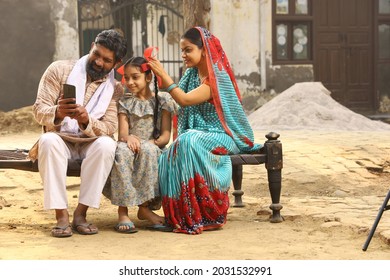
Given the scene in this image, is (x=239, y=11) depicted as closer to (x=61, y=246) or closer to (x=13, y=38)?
(x=13, y=38)

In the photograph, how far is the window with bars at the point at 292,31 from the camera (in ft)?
52.1

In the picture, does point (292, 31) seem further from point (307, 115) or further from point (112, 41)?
point (112, 41)

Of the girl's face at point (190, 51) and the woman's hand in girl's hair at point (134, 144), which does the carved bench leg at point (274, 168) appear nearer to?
the girl's face at point (190, 51)

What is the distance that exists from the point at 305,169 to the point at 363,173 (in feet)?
2.03

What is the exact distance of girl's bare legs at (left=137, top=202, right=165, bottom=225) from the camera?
640 cm

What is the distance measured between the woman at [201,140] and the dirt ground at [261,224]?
0.59 feet

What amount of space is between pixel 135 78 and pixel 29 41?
872 cm

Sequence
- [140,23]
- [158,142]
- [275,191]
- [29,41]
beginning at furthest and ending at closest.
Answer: [140,23], [29,41], [275,191], [158,142]

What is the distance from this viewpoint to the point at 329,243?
581cm

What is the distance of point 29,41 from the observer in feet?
48.4

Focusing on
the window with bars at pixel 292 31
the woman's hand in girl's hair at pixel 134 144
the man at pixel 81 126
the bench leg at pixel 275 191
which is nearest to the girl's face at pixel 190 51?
the man at pixel 81 126

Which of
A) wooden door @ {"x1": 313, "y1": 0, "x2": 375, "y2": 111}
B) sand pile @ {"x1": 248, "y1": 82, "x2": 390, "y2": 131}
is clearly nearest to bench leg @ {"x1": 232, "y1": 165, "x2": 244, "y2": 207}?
sand pile @ {"x1": 248, "y1": 82, "x2": 390, "y2": 131}

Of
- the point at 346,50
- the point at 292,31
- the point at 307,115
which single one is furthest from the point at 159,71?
the point at 346,50
